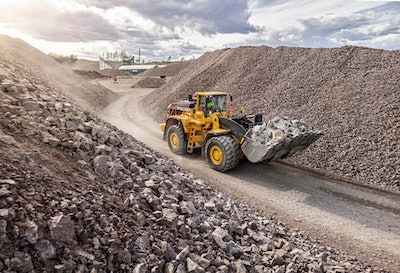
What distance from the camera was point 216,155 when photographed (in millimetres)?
11195

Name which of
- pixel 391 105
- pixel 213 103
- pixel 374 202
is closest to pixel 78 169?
pixel 213 103

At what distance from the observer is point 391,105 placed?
13484 mm

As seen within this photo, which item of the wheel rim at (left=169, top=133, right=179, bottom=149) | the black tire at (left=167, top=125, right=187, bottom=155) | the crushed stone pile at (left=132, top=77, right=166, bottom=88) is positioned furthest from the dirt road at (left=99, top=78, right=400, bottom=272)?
the crushed stone pile at (left=132, top=77, right=166, bottom=88)

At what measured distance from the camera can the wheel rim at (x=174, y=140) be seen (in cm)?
1314

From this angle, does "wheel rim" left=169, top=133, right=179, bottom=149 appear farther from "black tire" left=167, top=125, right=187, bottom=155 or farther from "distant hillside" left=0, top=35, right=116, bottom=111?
"distant hillside" left=0, top=35, right=116, bottom=111

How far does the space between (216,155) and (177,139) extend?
2.55m

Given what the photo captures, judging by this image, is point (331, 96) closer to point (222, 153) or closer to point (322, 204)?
point (222, 153)

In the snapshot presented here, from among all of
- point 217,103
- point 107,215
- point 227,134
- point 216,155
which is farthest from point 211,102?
point 107,215

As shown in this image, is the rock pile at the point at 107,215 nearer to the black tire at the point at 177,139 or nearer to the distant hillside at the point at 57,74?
the black tire at the point at 177,139

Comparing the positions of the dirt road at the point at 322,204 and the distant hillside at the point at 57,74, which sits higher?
the distant hillside at the point at 57,74

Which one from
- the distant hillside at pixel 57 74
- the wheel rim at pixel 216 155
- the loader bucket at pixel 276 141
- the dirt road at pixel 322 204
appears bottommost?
the dirt road at pixel 322 204

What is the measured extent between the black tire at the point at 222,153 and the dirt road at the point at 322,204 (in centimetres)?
34

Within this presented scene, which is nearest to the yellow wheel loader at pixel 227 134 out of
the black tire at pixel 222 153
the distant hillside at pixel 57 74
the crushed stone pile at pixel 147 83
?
the black tire at pixel 222 153

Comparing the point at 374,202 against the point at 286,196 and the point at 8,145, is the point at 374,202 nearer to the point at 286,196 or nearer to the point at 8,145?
the point at 286,196
